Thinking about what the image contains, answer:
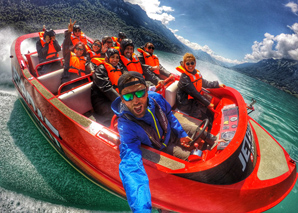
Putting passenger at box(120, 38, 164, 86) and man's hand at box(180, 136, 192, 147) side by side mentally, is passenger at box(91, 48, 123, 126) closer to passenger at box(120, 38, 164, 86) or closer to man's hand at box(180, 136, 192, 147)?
passenger at box(120, 38, 164, 86)

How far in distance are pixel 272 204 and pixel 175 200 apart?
1153 mm

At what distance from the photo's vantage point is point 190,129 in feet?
7.81

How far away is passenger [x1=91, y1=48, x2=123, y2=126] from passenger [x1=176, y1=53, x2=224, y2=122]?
1.42m

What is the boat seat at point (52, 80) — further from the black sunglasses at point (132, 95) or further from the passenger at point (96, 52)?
the black sunglasses at point (132, 95)

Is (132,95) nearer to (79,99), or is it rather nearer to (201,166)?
(201,166)

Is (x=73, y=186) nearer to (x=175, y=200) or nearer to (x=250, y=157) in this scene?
(x=175, y=200)

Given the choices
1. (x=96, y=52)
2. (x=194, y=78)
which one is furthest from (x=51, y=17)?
(x=194, y=78)

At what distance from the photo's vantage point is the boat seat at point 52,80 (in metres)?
3.84

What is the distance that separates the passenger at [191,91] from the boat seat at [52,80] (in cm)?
335

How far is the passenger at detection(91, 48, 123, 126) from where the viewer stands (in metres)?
3.11

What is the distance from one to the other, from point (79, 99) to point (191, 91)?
2436 mm

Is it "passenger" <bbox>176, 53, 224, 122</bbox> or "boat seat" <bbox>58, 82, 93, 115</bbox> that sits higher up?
"passenger" <bbox>176, 53, 224, 122</bbox>

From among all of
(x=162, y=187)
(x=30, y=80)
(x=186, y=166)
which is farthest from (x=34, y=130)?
(x=186, y=166)

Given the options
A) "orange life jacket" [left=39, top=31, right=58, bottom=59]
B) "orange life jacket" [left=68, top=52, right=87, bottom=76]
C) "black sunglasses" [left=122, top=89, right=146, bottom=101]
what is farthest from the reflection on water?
"orange life jacket" [left=39, top=31, right=58, bottom=59]
